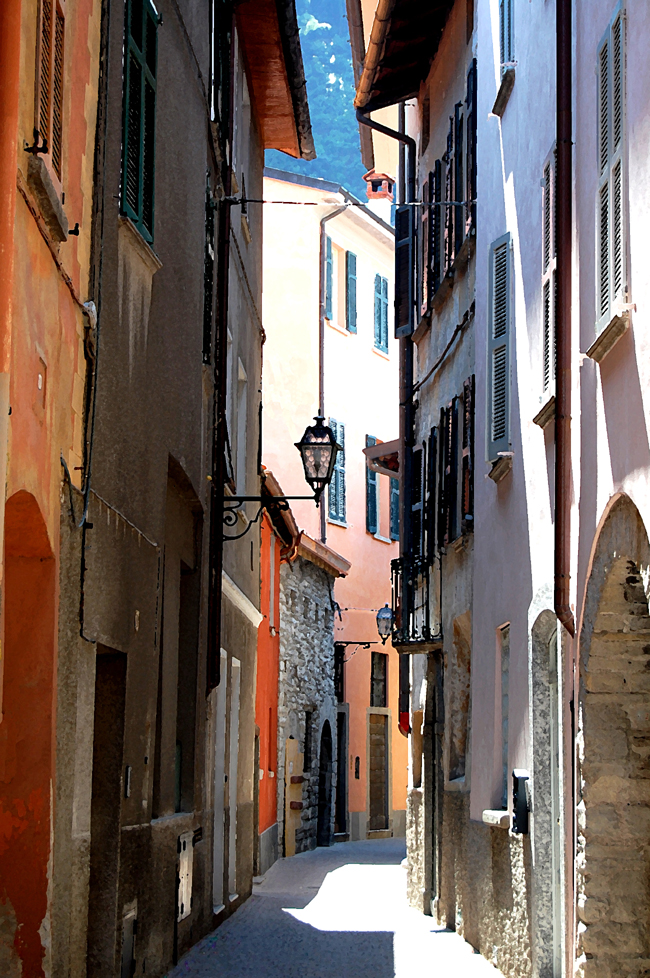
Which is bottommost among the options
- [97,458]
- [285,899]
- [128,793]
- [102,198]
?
[285,899]

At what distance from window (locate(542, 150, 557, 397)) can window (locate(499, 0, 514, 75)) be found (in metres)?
2.22

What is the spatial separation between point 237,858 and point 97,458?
8476 millimetres

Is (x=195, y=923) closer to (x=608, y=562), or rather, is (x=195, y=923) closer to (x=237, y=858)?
(x=237, y=858)

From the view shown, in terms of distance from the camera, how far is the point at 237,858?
48.0 feet

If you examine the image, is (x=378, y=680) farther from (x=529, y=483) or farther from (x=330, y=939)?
(x=529, y=483)

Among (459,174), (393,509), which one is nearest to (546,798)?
(459,174)

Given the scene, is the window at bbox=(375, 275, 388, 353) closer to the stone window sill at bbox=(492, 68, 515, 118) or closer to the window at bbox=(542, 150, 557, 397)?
the stone window sill at bbox=(492, 68, 515, 118)

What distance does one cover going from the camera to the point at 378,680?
3145 cm

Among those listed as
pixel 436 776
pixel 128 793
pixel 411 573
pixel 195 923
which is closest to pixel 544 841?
pixel 128 793

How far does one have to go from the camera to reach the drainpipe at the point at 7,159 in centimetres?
463

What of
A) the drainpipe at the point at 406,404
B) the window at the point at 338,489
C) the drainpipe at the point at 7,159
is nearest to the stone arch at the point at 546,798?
the drainpipe at the point at 7,159

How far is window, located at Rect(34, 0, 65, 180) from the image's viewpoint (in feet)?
18.6

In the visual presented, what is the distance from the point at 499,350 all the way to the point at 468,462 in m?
1.83

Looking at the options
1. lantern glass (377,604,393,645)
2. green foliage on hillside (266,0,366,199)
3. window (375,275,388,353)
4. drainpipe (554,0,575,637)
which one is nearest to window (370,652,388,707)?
lantern glass (377,604,393,645)
